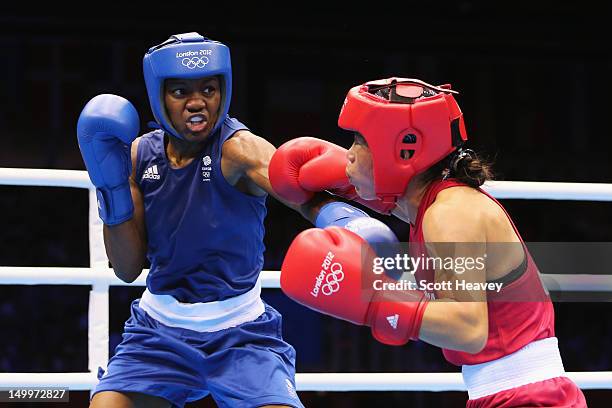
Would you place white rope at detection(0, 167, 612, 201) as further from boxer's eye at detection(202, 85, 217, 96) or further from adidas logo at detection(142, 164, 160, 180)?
boxer's eye at detection(202, 85, 217, 96)

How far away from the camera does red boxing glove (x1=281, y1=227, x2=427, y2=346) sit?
1.71 meters

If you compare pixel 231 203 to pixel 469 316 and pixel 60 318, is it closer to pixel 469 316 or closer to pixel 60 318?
pixel 469 316

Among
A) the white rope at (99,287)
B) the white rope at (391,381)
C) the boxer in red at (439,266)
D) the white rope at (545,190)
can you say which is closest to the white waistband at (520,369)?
the boxer in red at (439,266)

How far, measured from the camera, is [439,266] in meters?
1.78

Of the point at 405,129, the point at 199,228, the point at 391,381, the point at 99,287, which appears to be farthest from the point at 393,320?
the point at 99,287

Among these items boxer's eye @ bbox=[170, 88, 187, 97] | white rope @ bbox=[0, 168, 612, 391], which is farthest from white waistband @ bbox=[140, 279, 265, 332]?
boxer's eye @ bbox=[170, 88, 187, 97]

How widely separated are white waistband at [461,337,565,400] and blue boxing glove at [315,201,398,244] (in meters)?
0.35

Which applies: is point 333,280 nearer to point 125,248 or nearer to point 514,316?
point 514,316

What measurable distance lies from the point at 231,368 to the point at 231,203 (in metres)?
0.44

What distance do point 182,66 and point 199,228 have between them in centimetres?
43

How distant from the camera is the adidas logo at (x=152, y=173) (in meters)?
2.35

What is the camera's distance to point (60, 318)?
18.5ft

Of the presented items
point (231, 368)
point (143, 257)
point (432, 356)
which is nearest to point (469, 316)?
point (231, 368)

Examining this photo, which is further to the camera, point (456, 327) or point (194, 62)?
point (194, 62)
